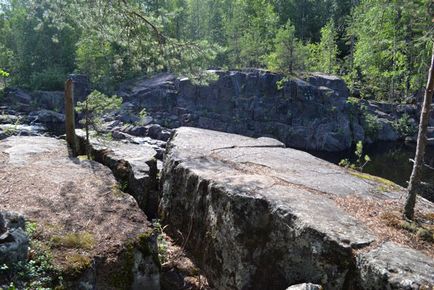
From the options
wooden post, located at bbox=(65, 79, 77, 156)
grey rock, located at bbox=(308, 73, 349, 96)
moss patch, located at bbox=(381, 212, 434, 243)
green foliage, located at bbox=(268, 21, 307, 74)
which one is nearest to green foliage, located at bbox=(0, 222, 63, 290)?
moss patch, located at bbox=(381, 212, 434, 243)

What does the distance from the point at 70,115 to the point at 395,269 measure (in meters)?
9.51

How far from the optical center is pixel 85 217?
6.63m

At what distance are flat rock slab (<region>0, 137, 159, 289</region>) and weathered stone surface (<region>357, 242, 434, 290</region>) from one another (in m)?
3.34

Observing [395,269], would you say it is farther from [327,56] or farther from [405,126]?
[327,56]

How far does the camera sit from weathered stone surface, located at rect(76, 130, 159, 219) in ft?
29.9

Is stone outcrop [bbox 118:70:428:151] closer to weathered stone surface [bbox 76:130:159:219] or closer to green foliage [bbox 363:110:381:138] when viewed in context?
green foliage [bbox 363:110:381:138]

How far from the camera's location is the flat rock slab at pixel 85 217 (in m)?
5.61

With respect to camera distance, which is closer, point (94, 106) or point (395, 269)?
point (395, 269)

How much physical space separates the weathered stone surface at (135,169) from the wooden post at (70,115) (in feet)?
2.12

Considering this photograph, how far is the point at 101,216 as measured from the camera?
675 cm

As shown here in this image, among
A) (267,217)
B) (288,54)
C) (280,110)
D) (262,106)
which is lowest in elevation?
(280,110)

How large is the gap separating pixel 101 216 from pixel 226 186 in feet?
7.64

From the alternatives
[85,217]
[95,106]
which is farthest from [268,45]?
[85,217]

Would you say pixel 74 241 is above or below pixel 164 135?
above
